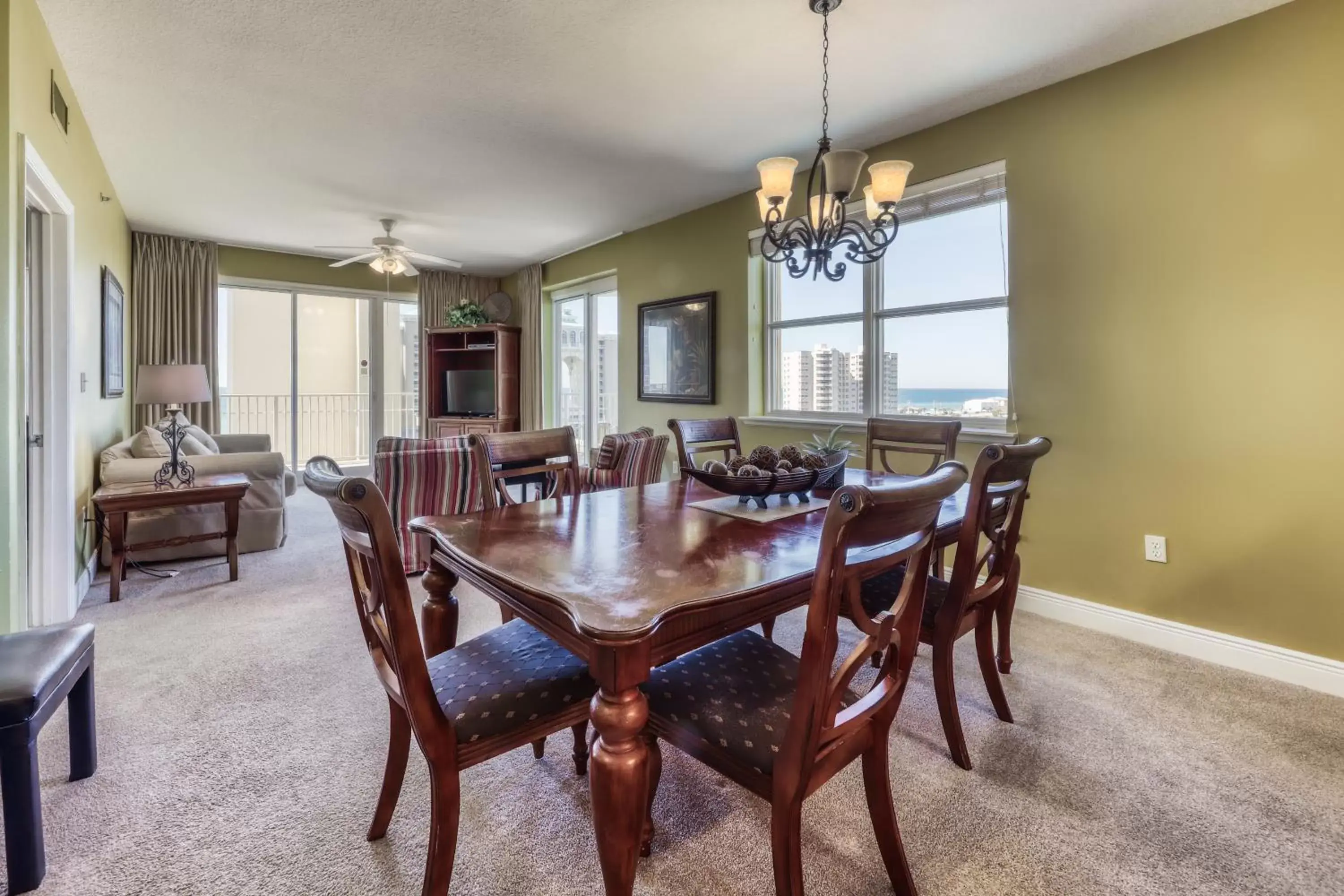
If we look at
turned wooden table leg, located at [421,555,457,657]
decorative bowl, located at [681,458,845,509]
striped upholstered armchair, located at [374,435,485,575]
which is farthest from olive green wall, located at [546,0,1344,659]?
striped upholstered armchair, located at [374,435,485,575]

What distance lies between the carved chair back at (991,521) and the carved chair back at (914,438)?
0.53m

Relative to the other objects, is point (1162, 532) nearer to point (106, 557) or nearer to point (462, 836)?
point (462, 836)

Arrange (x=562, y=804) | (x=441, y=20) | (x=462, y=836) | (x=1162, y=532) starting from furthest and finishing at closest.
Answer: (x=1162, y=532), (x=441, y=20), (x=562, y=804), (x=462, y=836)

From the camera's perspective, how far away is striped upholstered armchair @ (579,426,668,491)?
3.45m

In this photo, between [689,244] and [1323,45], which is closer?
[1323,45]

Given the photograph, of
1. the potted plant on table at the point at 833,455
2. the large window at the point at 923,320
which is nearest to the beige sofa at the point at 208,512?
the potted plant on table at the point at 833,455

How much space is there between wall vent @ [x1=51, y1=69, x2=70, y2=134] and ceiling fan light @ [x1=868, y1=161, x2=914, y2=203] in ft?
11.0

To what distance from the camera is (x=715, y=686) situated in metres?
1.29

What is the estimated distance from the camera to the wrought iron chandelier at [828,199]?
2.15 metres

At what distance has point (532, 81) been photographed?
2756 millimetres

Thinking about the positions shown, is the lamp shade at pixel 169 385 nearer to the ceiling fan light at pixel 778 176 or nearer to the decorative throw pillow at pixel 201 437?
the decorative throw pillow at pixel 201 437

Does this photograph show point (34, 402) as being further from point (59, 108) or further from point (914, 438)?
point (914, 438)

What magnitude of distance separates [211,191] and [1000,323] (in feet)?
17.2

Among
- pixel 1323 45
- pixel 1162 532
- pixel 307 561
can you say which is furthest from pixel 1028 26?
pixel 307 561
